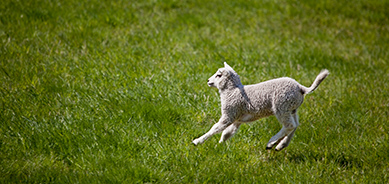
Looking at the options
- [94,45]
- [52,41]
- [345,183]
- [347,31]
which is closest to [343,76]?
[347,31]

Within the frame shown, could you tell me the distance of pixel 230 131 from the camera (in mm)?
4547

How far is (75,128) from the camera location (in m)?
4.76

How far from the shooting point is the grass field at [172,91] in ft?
14.2

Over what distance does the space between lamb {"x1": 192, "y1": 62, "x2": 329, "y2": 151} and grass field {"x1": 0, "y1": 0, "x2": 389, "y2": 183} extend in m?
0.44

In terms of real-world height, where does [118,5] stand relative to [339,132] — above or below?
above

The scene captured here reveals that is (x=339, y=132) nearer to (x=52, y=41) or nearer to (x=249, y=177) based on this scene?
(x=249, y=177)

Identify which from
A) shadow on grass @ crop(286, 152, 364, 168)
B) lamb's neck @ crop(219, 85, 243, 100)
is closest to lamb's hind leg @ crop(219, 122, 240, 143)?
lamb's neck @ crop(219, 85, 243, 100)

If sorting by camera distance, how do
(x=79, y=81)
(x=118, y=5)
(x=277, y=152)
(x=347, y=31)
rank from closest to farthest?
1. (x=277, y=152)
2. (x=79, y=81)
3. (x=118, y=5)
4. (x=347, y=31)

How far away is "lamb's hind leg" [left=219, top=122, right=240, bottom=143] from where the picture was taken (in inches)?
177

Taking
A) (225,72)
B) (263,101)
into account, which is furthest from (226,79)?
(263,101)

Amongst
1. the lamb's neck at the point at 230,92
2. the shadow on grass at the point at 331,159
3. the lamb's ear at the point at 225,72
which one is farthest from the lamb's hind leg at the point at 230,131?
the shadow on grass at the point at 331,159

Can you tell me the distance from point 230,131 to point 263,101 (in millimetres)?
624

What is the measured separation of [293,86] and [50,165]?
2.68m

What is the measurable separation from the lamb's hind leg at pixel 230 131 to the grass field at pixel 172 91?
4.0 inches
